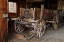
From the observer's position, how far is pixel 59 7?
9.23m

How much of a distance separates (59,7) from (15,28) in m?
5.40

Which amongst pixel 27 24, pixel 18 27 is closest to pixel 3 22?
pixel 27 24

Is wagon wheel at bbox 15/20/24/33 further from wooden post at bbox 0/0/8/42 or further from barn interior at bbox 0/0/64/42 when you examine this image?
wooden post at bbox 0/0/8/42

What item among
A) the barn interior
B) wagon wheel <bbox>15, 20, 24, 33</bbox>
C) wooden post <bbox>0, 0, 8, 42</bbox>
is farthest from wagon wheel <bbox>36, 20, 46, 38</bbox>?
wooden post <bbox>0, 0, 8, 42</bbox>

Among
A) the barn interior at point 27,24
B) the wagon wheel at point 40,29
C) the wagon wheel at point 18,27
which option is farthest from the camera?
the wagon wheel at point 18,27

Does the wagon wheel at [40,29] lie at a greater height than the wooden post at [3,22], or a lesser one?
lesser

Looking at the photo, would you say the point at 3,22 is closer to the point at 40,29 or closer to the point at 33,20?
the point at 40,29

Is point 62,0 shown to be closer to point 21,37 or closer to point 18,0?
point 18,0

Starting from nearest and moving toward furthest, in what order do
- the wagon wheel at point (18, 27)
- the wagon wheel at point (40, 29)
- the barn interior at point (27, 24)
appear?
1. the barn interior at point (27, 24)
2. the wagon wheel at point (40, 29)
3. the wagon wheel at point (18, 27)

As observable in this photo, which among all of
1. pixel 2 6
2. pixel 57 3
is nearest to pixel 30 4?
pixel 57 3

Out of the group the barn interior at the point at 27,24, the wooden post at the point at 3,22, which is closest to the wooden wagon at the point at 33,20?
the barn interior at the point at 27,24

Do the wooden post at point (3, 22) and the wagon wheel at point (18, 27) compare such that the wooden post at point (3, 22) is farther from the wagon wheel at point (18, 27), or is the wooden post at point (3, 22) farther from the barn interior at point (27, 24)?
the wagon wheel at point (18, 27)

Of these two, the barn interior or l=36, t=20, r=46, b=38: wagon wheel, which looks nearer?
the barn interior

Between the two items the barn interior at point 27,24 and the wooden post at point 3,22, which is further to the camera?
the barn interior at point 27,24
